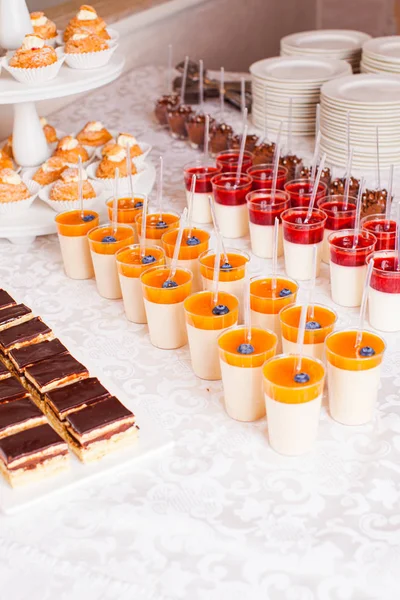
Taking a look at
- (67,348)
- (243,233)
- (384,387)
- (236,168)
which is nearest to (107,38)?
(236,168)

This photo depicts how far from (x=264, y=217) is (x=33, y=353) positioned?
0.81m

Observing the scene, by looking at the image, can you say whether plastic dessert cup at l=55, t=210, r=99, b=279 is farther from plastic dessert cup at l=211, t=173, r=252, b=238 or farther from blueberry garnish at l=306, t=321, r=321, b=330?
blueberry garnish at l=306, t=321, r=321, b=330

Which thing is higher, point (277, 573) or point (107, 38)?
point (107, 38)

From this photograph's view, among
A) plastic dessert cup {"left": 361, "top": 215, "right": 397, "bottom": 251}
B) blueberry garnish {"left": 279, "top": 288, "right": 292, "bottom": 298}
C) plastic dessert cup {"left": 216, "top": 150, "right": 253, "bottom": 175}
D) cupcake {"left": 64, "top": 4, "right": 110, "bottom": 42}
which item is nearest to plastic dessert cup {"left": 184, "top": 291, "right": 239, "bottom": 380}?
blueberry garnish {"left": 279, "top": 288, "right": 292, "bottom": 298}

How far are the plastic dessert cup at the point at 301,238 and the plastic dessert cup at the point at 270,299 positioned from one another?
0.27m

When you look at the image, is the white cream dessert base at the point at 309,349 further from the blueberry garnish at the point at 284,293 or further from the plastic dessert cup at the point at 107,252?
the plastic dessert cup at the point at 107,252

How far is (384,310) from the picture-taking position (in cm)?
182

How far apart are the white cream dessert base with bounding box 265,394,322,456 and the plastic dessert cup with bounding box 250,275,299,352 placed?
0.30m

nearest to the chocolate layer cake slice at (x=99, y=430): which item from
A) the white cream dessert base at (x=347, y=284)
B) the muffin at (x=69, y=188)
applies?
the white cream dessert base at (x=347, y=284)

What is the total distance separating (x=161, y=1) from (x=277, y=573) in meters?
3.28

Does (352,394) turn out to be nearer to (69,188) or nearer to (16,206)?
(69,188)

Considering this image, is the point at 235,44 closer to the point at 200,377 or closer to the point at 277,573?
the point at 200,377

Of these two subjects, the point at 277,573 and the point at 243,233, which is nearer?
the point at 277,573

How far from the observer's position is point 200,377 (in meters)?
1.70
